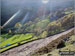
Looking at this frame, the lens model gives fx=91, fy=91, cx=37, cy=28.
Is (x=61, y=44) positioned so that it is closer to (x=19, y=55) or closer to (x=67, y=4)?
(x=19, y=55)

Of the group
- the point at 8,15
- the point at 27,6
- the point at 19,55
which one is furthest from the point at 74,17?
the point at 8,15

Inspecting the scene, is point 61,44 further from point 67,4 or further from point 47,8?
point 47,8

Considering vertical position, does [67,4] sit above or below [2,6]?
below

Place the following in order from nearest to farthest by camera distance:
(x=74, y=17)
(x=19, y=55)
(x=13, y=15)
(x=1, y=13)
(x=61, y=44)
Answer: (x=61, y=44) → (x=19, y=55) → (x=74, y=17) → (x=13, y=15) → (x=1, y=13)

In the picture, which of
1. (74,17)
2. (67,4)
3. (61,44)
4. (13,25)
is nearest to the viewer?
(61,44)

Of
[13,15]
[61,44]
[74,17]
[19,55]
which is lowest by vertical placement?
[19,55]

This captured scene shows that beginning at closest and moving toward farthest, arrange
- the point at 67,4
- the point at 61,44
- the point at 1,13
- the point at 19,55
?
1. the point at 61,44
2. the point at 19,55
3. the point at 67,4
4. the point at 1,13

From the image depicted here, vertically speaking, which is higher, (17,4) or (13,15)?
(17,4)

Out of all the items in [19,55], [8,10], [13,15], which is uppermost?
[8,10]

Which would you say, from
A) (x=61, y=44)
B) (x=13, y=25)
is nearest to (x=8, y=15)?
(x=13, y=25)

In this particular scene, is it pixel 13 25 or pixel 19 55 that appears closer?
pixel 19 55
